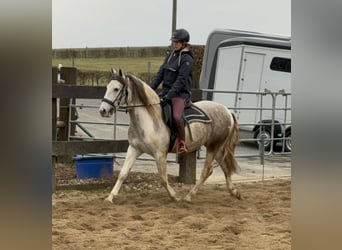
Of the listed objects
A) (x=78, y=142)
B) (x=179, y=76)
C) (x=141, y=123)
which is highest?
(x=179, y=76)

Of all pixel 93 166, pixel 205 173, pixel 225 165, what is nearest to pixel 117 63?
pixel 93 166

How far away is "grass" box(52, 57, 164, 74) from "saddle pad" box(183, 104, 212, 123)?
11877 mm

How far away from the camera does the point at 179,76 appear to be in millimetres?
5125

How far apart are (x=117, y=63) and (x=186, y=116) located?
1356 cm

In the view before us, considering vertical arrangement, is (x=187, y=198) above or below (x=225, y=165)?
below

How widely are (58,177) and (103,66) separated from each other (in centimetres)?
1194

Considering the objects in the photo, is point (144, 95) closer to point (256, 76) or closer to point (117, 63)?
point (256, 76)

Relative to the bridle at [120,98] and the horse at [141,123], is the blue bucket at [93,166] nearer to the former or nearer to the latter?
the horse at [141,123]

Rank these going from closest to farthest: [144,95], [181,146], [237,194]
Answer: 1. [144,95]
2. [181,146]
3. [237,194]

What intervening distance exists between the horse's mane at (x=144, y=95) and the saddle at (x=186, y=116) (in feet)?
0.29

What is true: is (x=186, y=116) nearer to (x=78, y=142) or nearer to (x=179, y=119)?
(x=179, y=119)

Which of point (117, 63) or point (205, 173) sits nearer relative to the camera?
point (205, 173)

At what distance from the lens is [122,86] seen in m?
5.04

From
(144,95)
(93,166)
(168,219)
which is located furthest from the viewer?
(93,166)
